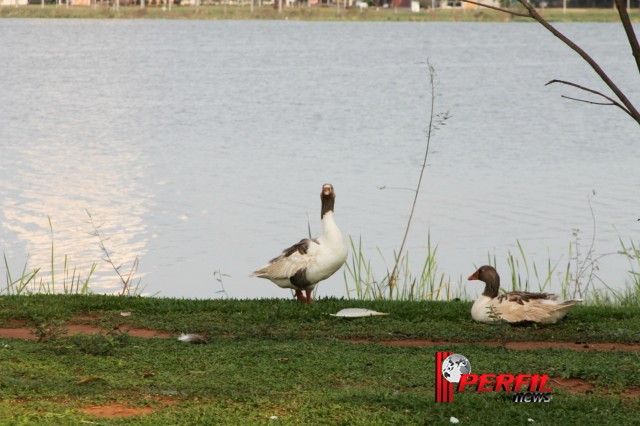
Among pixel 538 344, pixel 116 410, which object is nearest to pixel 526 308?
pixel 538 344

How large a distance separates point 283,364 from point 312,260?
2.28 metres

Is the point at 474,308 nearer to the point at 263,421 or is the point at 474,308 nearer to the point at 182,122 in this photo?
the point at 263,421

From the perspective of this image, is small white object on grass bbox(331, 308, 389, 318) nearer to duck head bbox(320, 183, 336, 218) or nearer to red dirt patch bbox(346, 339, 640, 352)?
red dirt patch bbox(346, 339, 640, 352)

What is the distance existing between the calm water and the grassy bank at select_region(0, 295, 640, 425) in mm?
4884

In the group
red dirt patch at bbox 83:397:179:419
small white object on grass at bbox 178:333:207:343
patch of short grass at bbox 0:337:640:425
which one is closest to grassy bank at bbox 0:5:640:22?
small white object on grass at bbox 178:333:207:343

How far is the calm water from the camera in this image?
1788 cm

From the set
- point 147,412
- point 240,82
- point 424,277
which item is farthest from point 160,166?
point 240,82

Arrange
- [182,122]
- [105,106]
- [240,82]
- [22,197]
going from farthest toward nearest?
[240,82] → [105,106] → [182,122] → [22,197]

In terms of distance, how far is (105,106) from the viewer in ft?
133

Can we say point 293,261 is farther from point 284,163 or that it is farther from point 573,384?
point 284,163

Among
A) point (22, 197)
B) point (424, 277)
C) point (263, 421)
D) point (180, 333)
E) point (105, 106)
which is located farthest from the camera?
point (105, 106)

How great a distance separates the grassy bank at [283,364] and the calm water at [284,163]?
16.0 feet

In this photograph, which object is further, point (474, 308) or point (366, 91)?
point (366, 91)

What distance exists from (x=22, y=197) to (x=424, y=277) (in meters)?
10.6
